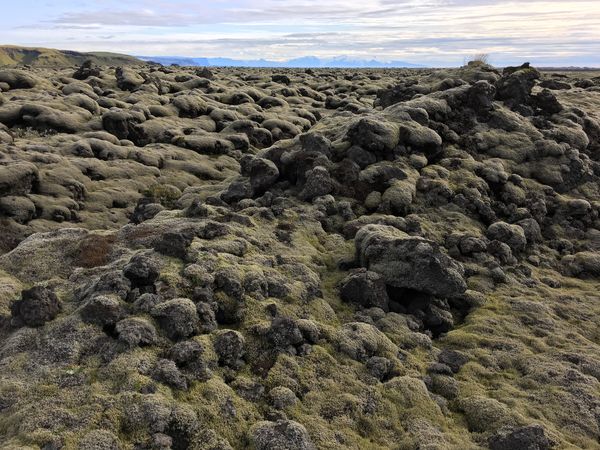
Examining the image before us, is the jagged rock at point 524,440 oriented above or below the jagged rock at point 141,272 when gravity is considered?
below

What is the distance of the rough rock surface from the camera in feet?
42.5

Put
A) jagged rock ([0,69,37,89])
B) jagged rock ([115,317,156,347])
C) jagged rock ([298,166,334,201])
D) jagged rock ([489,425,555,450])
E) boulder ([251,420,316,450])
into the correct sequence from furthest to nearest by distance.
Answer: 1. jagged rock ([0,69,37,89])
2. jagged rock ([298,166,334,201])
3. jagged rock ([115,317,156,347])
4. jagged rock ([489,425,555,450])
5. boulder ([251,420,316,450])

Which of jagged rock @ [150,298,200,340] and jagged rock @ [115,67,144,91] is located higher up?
jagged rock @ [115,67,144,91]

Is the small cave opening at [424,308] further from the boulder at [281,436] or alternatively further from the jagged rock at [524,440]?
the boulder at [281,436]

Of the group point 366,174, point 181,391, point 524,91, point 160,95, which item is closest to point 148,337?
point 181,391

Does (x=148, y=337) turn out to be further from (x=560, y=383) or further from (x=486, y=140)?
(x=486, y=140)

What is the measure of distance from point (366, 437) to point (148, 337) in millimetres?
6828

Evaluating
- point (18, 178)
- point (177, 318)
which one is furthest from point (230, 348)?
point (18, 178)

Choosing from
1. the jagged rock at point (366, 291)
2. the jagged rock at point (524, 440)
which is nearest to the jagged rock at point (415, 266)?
the jagged rock at point (366, 291)

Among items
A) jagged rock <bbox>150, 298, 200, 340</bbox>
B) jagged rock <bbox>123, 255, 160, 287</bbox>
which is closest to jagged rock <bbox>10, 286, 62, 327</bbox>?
jagged rock <bbox>123, 255, 160, 287</bbox>

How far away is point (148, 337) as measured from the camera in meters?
14.3

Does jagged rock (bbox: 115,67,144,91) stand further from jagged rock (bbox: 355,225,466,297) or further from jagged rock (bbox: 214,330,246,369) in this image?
jagged rock (bbox: 214,330,246,369)

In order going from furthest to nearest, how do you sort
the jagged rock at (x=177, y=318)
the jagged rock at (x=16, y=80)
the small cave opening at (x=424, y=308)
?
the jagged rock at (x=16, y=80) < the small cave opening at (x=424, y=308) < the jagged rock at (x=177, y=318)

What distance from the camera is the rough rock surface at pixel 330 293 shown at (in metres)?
13.0
